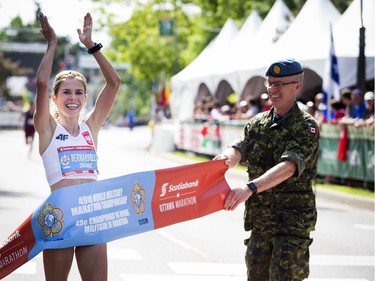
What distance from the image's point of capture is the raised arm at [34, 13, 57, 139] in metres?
5.68

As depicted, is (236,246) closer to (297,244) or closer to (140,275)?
(140,275)

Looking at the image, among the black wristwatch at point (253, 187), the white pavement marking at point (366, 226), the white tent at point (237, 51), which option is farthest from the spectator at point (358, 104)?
the black wristwatch at point (253, 187)

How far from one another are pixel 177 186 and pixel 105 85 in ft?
2.85

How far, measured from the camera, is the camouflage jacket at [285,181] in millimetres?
5613

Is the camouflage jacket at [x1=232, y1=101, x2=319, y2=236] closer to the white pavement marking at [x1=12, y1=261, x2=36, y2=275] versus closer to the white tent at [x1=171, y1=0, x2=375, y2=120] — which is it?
the white pavement marking at [x1=12, y1=261, x2=36, y2=275]

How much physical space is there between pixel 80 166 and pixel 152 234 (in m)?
6.71

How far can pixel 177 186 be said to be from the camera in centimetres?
584

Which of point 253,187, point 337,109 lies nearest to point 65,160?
point 253,187

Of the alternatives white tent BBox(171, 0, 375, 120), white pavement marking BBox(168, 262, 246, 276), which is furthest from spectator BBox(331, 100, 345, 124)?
white pavement marking BBox(168, 262, 246, 276)

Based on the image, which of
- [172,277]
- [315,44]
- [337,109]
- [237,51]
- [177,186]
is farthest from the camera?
[237,51]

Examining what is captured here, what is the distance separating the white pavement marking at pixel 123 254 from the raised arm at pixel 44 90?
4.52m

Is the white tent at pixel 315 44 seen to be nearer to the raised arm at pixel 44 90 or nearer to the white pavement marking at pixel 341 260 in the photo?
the white pavement marking at pixel 341 260

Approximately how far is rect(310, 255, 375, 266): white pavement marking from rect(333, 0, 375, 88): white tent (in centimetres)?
1059

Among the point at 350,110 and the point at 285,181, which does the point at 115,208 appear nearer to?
the point at 285,181
